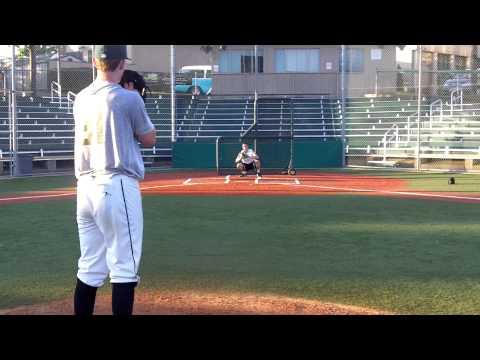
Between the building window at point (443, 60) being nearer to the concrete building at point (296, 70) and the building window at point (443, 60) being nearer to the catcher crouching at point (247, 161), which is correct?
the concrete building at point (296, 70)

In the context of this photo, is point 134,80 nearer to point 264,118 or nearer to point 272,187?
point 272,187

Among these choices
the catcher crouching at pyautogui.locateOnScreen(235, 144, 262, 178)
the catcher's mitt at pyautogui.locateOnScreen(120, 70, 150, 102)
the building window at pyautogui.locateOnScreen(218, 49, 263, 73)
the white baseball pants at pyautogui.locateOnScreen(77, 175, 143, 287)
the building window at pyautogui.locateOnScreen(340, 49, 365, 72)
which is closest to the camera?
the white baseball pants at pyautogui.locateOnScreen(77, 175, 143, 287)

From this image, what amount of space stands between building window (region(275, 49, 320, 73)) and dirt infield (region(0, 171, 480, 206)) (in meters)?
13.4

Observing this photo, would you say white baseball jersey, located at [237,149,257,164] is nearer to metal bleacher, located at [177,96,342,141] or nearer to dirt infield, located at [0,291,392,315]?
metal bleacher, located at [177,96,342,141]

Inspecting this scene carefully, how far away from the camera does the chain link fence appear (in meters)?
21.0

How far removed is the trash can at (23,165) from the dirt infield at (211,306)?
1445 cm

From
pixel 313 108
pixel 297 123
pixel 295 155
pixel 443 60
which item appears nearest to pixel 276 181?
pixel 295 155

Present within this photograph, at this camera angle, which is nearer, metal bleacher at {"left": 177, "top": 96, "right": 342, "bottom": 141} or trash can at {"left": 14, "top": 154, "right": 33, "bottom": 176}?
trash can at {"left": 14, "top": 154, "right": 33, "bottom": 176}

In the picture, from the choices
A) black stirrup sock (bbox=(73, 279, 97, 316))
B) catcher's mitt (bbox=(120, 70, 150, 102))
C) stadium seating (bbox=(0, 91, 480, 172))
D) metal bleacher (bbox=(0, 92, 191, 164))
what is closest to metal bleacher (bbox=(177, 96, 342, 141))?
stadium seating (bbox=(0, 91, 480, 172))

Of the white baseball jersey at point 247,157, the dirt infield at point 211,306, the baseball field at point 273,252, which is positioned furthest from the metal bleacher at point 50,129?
the dirt infield at point 211,306

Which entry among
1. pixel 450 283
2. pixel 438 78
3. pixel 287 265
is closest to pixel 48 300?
pixel 287 265

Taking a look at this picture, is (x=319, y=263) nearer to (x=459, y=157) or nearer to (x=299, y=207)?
(x=299, y=207)

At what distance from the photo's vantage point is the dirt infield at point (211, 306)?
4773 millimetres

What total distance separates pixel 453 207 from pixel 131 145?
847 centimetres
